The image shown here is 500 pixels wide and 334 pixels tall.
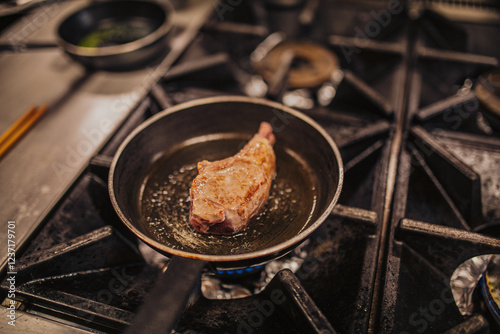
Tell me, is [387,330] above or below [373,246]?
below

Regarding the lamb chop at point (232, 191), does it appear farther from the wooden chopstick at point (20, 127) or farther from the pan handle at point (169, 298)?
the wooden chopstick at point (20, 127)

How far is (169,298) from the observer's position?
92 cm

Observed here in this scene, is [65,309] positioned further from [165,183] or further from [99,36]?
[99,36]

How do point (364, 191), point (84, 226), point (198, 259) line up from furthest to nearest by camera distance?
1. point (364, 191)
2. point (84, 226)
3. point (198, 259)

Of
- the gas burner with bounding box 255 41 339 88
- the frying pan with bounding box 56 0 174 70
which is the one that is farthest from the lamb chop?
the frying pan with bounding box 56 0 174 70

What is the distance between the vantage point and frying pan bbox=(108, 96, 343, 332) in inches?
43.5

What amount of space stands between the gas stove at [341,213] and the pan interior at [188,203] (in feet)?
0.44

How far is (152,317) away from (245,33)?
190 centimetres

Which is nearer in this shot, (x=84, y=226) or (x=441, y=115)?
(x=84, y=226)

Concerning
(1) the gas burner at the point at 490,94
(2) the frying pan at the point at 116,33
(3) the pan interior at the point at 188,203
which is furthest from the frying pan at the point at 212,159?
(1) the gas burner at the point at 490,94

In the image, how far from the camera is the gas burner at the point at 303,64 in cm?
212

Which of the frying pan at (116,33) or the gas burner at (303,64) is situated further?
the gas burner at (303,64)

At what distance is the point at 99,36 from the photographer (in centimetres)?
228

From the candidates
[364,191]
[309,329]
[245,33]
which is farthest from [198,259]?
[245,33]
